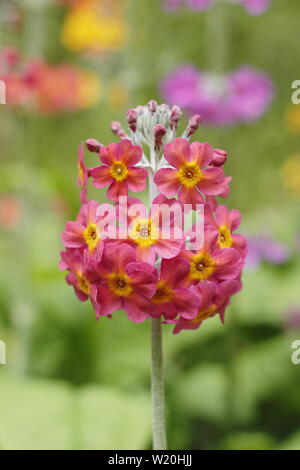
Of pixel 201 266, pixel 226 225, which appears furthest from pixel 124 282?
pixel 226 225

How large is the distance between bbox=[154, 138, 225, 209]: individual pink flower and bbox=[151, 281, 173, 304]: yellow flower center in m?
0.13

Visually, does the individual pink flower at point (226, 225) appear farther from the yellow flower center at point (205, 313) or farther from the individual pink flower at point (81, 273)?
the individual pink flower at point (81, 273)

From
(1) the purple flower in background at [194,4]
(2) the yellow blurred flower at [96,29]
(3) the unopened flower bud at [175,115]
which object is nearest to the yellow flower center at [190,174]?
(3) the unopened flower bud at [175,115]

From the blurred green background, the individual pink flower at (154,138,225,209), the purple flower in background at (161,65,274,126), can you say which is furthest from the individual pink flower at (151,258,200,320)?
the purple flower in background at (161,65,274,126)

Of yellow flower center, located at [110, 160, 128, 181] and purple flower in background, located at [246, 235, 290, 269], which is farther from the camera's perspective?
purple flower in background, located at [246, 235, 290, 269]

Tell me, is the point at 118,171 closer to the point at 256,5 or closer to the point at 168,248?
the point at 168,248

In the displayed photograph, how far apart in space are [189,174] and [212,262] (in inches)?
5.3

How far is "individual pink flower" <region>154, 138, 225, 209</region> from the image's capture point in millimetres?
1085

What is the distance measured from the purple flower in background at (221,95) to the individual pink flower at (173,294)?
1308 millimetres

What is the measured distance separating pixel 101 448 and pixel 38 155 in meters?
3.15

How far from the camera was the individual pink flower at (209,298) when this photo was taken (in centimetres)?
108

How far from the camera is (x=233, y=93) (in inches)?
95.3

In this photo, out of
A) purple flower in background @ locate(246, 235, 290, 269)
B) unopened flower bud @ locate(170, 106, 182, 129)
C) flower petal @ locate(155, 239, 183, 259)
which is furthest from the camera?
purple flower in background @ locate(246, 235, 290, 269)

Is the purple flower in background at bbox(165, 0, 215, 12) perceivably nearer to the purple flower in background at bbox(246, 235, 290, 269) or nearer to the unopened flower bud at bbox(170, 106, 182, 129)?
the purple flower in background at bbox(246, 235, 290, 269)
